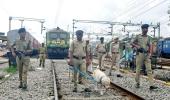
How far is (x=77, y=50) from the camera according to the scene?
11586mm

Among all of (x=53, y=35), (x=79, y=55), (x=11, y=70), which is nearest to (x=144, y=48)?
(x=79, y=55)

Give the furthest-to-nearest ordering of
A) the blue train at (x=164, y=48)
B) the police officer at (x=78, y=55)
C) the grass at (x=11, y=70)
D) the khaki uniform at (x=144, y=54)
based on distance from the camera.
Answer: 1. the blue train at (x=164, y=48)
2. the grass at (x=11, y=70)
3. the khaki uniform at (x=144, y=54)
4. the police officer at (x=78, y=55)

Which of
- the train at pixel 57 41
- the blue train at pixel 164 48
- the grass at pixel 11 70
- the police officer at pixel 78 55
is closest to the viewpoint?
the police officer at pixel 78 55

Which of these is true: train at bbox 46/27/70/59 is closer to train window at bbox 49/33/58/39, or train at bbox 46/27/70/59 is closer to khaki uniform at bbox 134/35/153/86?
train window at bbox 49/33/58/39

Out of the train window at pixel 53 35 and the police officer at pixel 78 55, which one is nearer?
the police officer at pixel 78 55

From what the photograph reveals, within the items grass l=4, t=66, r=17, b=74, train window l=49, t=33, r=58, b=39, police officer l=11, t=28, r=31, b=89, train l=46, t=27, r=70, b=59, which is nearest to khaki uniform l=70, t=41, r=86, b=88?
police officer l=11, t=28, r=31, b=89

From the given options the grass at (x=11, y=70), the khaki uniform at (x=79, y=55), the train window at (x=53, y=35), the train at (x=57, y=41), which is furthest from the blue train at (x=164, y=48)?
the khaki uniform at (x=79, y=55)

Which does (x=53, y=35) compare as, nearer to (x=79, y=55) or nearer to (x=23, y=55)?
(x=23, y=55)

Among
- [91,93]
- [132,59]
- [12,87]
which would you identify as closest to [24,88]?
[12,87]

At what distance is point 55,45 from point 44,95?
111 feet

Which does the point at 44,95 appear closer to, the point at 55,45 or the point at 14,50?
the point at 14,50

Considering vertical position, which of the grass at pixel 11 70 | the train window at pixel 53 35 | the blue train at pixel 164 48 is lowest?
the grass at pixel 11 70

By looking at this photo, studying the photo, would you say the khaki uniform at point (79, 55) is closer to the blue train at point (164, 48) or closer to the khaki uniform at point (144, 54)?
the khaki uniform at point (144, 54)

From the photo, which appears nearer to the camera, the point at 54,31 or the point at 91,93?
the point at 91,93
